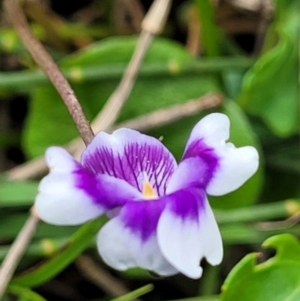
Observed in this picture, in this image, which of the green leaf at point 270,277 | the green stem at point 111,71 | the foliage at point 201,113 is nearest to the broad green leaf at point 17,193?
the foliage at point 201,113

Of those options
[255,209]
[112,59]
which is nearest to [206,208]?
[255,209]

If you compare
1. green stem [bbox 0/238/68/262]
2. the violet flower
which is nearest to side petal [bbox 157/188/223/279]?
the violet flower

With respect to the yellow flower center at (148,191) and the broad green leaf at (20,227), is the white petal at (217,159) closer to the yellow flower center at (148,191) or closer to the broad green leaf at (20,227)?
the yellow flower center at (148,191)

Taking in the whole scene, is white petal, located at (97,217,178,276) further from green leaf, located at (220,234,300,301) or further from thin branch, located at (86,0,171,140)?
thin branch, located at (86,0,171,140)

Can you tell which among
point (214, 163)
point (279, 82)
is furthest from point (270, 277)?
point (279, 82)

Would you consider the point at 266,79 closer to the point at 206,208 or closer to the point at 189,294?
the point at 189,294

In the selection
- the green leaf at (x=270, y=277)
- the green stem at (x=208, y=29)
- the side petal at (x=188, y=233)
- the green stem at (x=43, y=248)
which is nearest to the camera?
the side petal at (x=188, y=233)
